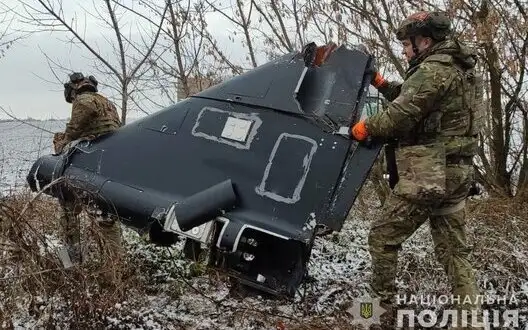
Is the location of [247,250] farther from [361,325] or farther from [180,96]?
[180,96]

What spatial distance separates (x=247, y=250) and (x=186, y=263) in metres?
1.64

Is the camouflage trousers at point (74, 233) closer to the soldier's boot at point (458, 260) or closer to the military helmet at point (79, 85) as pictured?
the military helmet at point (79, 85)

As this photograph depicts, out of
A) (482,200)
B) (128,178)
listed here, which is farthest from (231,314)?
(482,200)

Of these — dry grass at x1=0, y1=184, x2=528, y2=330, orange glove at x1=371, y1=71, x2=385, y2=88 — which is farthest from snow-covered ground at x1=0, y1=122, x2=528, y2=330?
orange glove at x1=371, y1=71, x2=385, y2=88

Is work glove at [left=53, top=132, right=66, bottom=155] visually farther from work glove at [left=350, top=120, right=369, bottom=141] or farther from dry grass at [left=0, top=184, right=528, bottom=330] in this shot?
work glove at [left=350, top=120, right=369, bottom=141]

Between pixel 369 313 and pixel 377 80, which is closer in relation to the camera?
pixel 369 313

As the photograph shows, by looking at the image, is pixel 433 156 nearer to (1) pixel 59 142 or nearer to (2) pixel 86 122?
(2) pixel 86 122

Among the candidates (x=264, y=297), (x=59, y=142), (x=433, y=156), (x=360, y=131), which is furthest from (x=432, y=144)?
(x=59, y=142)

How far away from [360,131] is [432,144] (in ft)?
1.47

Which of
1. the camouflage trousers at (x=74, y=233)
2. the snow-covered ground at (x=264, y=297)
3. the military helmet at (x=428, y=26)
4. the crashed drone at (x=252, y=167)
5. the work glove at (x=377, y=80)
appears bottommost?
the snow-covered ground at (x=264, y=297)

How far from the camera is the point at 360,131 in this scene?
3426mm

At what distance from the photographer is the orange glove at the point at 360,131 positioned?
3.41m

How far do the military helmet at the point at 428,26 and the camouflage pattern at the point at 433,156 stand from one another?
0.07 m

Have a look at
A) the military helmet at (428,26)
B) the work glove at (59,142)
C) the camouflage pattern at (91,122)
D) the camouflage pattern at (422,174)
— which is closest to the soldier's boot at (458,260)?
the camouflage pattern at (422,174)
